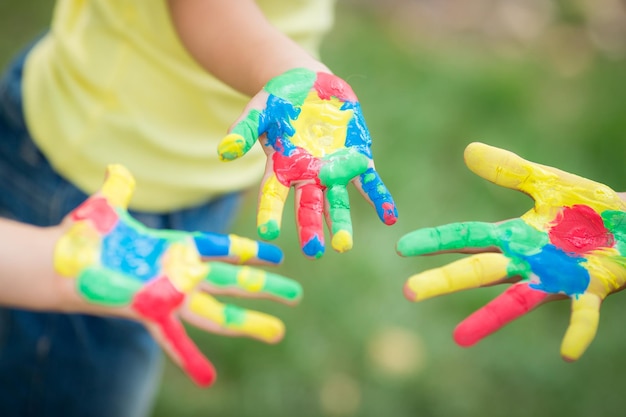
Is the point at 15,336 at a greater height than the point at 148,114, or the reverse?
the point at 148,114

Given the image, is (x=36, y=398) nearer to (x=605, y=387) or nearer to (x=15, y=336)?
(x=15, y=336)

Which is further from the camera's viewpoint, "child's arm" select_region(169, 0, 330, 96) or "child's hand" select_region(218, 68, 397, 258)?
"child's arm" select_region(169, 0, 330, 96)

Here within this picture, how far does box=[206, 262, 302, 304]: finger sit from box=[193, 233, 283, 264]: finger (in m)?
0.02

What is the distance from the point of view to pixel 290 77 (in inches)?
34.5

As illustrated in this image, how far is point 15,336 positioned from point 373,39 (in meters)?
1.88

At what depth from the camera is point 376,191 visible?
853mm

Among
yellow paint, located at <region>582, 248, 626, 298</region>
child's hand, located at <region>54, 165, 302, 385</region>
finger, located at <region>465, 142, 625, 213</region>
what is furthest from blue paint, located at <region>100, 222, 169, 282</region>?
yellow paint, located at <region>582, 248, 626, 298</region>

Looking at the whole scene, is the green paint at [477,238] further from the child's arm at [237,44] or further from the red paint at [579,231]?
the child's arm at [237,44]

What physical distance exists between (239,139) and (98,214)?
208 millimetres

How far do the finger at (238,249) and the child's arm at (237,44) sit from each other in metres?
0.23

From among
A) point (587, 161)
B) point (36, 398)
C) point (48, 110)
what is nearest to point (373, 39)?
point (587, 161)

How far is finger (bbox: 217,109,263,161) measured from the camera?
31.0 inches

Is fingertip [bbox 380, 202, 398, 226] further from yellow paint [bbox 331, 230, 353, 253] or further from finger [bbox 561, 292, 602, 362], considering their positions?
finger [bbox 561, 292, 602, 362]

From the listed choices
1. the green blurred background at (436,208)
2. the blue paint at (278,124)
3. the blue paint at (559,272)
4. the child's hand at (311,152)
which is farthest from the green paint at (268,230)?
the green blurred background at (436,208)
